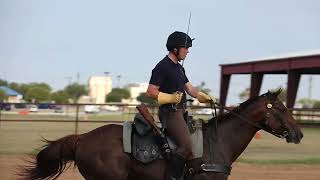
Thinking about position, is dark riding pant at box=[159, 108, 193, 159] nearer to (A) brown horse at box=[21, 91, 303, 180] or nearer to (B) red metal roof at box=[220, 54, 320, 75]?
(A) brown horse at box=[21, 91, 303, 180]

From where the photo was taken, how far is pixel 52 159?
638 centimetres

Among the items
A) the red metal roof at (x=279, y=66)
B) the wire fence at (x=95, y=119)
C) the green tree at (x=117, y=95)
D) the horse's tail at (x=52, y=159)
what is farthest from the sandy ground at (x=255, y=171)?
the green tree at (x=117, y=95)

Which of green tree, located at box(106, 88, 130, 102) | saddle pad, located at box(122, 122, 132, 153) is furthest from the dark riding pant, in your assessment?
green tree, located at box(106, 88, 130, 102)

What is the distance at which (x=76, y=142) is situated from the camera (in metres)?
6.29

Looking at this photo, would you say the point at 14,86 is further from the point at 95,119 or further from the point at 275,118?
the point at 275,118

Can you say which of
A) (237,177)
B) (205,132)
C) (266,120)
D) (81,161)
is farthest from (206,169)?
(237,177)

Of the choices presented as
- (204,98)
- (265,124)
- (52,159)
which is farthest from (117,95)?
(265,124)

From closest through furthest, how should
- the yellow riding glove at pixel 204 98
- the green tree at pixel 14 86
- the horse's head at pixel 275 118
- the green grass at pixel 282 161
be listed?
the horse's head at pixel 275 118 → the yellow riding glove at pixel 204 98 → the green grass at pixel 282 161 → the green tree at pixel 14 86

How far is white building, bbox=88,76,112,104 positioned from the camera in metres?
142

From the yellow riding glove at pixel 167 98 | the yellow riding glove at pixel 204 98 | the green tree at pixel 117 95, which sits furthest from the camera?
the green tree at pixel 117 95

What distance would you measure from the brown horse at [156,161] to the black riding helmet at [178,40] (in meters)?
1.01

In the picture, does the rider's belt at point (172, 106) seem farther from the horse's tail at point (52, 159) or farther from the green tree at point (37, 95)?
the green tree at point (37, 95)

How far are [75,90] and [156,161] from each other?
128339 mm

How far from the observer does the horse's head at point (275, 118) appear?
626 cm
